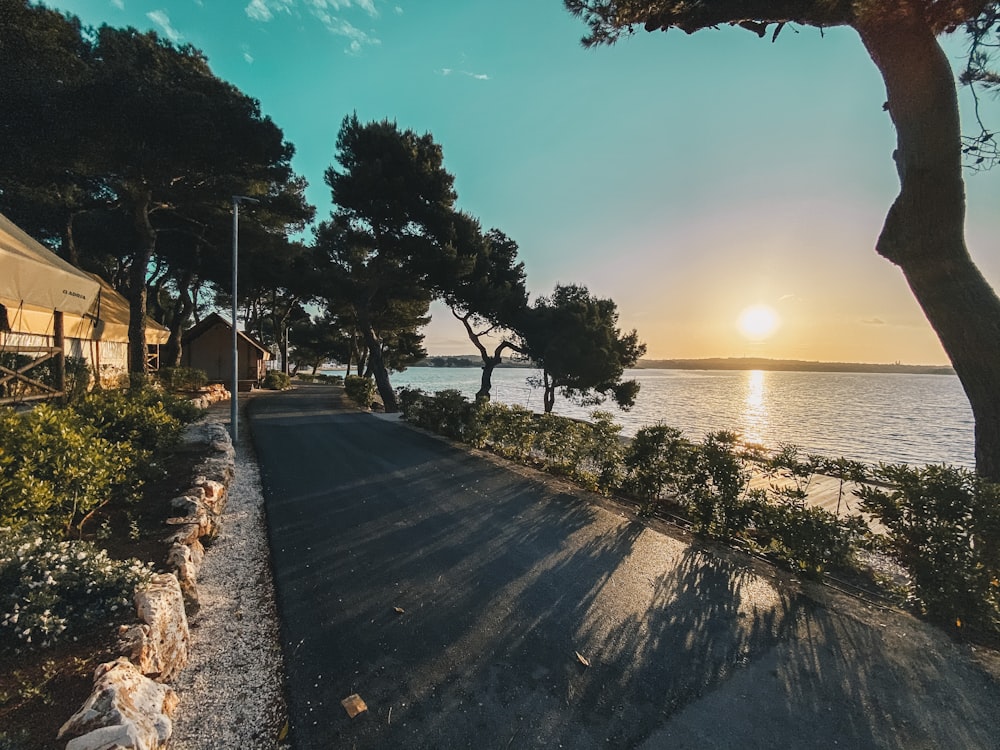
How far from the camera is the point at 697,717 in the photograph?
2.41 meters

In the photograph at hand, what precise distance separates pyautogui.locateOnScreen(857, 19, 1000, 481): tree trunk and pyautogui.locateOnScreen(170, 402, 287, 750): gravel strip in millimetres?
6523

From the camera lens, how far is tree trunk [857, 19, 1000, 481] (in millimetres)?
4227

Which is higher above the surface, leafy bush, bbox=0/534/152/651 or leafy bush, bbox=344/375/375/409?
leafy bush, bbox=0/534/152/651

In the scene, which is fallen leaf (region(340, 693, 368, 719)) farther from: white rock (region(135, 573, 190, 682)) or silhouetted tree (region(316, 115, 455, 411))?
silhouetted tree (region(316, 115, 455, 411))

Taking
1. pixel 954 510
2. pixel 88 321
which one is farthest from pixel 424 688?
pixel 88 321

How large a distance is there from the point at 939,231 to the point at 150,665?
7.32 m

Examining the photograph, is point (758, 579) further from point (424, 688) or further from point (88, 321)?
point (88, 321)

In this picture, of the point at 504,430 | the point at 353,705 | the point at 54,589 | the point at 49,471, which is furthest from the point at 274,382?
the point at 353,705

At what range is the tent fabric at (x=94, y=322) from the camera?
9.45m

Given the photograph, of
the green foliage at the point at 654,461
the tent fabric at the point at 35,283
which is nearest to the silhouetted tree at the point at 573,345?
the green foliage at the point at 654,461

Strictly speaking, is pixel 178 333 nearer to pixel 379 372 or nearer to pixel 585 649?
pixel 379 372

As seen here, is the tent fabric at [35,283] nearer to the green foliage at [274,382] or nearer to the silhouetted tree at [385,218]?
the silhouetted tree at [385,218]

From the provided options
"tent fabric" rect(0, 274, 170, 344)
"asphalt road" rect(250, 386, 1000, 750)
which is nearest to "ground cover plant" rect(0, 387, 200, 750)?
"asphalt road" rect(250, 386, 1000, 750)

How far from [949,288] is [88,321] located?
59.0ft
